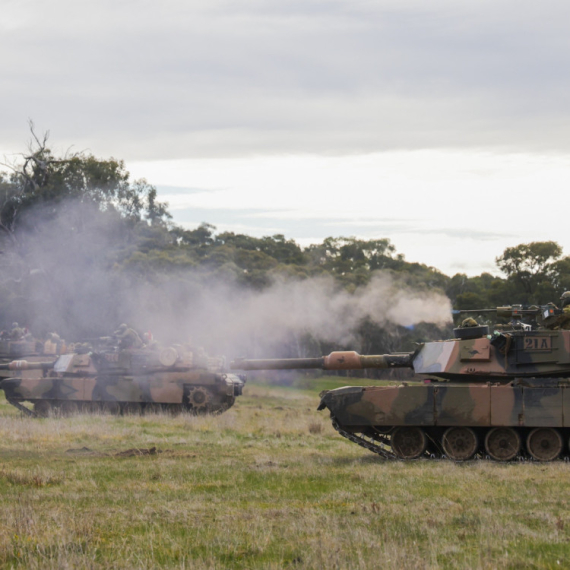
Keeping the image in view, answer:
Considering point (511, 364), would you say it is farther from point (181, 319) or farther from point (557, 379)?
point (181, 319)

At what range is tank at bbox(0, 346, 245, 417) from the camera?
27797 millimetres

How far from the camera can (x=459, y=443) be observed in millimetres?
17062

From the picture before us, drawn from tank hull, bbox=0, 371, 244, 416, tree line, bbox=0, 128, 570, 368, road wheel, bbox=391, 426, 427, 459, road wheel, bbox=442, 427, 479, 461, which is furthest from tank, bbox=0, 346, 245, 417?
tree line, bbox=0, 128, 570, 368

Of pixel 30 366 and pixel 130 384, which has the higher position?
pixel 30 366

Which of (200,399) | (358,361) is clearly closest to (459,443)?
(358,361)

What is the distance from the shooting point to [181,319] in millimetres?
53375

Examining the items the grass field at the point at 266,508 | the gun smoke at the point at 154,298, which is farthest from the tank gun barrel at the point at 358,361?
the gun smoke at the point at 154,298

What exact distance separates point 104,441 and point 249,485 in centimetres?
796

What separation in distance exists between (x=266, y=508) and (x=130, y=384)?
57.9 feet

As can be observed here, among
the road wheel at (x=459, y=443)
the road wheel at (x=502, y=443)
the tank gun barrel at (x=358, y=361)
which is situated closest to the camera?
the road wheel at (x=502, y=443)

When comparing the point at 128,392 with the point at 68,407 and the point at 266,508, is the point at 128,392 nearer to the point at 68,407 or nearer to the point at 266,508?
the point at 68,407

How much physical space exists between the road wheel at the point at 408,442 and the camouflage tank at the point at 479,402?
2 centimetres

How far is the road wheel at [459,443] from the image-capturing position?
666 inches

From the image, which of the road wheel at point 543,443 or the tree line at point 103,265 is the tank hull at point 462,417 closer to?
the road wheel at point 543,443
